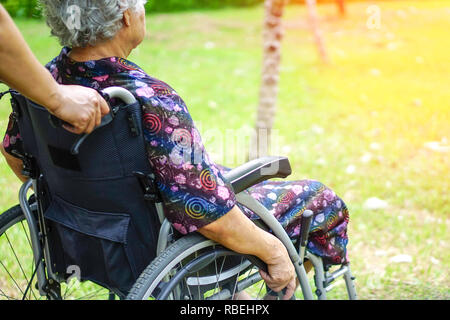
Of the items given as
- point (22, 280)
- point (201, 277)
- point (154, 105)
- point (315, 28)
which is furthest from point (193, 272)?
point (315, 28)

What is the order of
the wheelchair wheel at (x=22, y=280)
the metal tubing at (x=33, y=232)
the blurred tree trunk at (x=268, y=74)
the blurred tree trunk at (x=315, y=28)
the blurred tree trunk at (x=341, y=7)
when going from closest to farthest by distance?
the metal tubing at (x=33, y=232) → the wheelchair wheel at (x=22, y=280) → the blurred tree trunk at (x=268, y=74) → the blurred tree trunk at (x=315, y=28) → the blurred tree trunk at (x=341, y=7)

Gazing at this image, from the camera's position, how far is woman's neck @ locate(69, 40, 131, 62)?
1.48 m

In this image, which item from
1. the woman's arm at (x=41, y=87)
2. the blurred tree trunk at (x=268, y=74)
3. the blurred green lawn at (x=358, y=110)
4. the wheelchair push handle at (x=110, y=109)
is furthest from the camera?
the blurred tree trunk at (x=268, y=74)

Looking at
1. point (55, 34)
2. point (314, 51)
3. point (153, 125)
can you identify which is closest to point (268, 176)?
point (153, 125)

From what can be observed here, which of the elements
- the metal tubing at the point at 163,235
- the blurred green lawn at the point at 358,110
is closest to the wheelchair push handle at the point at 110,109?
the metal tubing at the point at 163,235

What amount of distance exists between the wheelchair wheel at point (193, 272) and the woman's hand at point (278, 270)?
0.05m

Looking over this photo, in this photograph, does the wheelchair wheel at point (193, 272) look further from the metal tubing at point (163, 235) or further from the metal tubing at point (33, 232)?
the metal tubing at point (33, 232)

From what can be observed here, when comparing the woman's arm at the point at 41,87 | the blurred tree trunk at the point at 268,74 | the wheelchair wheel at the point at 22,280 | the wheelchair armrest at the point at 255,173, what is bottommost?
the wheelchair wheel at the point at 22,280

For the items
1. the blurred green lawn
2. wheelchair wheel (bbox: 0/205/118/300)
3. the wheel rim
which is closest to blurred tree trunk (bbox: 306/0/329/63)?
the blurred green lawn

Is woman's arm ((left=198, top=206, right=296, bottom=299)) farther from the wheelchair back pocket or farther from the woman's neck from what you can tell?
the woman's neck

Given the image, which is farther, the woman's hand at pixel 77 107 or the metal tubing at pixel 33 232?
the metal tubing at pixel 33 232

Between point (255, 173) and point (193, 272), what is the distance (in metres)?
0.33

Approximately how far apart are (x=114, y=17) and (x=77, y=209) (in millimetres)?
538

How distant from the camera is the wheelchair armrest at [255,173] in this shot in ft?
5.18
